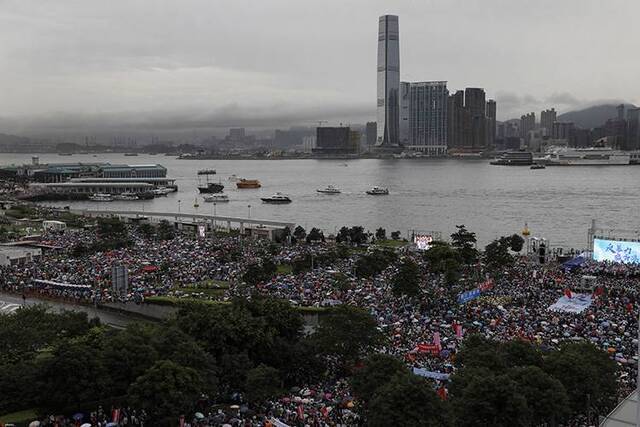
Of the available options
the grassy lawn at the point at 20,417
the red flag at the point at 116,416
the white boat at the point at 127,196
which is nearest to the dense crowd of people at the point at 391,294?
the red flag at the point at 116,416

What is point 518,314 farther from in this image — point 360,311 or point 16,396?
point 16,396

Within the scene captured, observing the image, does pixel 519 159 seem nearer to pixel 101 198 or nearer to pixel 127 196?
pixel 127 196

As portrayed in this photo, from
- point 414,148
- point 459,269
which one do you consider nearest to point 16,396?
point 459,269

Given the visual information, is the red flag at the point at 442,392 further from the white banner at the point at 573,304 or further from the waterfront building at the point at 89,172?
the waterfront building at the point at 89,172

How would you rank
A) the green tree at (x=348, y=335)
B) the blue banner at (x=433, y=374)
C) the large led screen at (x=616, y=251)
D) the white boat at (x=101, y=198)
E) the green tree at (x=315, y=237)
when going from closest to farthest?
the blue banner at (x=433, y=374), the green tree at (x=348, y=335), the large led screen at (x=616, y=251), the green tree at (x=315, y=237), the white boat at (x=101, y=198)

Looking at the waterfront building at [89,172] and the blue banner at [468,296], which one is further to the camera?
the waterfront building at [89,172]

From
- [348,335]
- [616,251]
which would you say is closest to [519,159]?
[616,251]

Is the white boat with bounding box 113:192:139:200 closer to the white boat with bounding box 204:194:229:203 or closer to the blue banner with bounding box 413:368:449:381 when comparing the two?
the white boat with bounding box 204:194:229:203

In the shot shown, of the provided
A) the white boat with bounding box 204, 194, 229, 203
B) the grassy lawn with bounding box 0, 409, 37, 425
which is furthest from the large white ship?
the grassy lawn with bounding box 0, 409, 37, 425
